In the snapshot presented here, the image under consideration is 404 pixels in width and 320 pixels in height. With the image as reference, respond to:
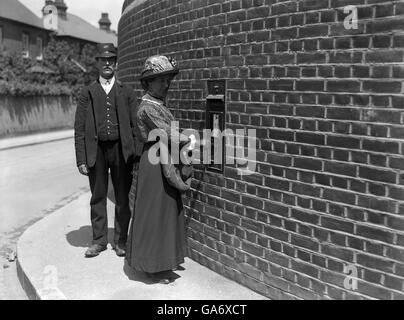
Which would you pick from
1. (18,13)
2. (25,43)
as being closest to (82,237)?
(18,13)

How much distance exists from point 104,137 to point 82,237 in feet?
4.86

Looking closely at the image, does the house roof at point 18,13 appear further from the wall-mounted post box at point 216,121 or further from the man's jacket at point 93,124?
the wall-mounted post box at point 216,121

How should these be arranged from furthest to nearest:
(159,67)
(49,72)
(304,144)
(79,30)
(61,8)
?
(79,30)
(61,8)
(49,72)
(159,67)
(304,144)

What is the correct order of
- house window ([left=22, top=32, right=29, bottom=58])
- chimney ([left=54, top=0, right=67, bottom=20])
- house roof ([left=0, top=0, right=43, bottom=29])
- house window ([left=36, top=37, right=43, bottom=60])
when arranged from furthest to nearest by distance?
chimney ([left=54, top=0, right=67, bottom=20]), house window ([left=36, top=37, right=43, bottom=60]), house window ([left=22, top=32, right=29, bottom=58]), house roof ([left=0, top=0, right=43, bottom=29])

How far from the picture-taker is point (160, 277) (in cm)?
405

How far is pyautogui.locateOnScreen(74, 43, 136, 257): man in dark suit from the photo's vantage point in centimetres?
463

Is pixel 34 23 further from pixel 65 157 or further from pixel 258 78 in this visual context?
pixel 258 78

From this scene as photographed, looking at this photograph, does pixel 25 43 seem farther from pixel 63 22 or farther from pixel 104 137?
pixel 104 137

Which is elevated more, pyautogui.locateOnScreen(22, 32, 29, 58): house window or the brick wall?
pyautogui.locateOnScreen(22, 32, 29, 58): house window

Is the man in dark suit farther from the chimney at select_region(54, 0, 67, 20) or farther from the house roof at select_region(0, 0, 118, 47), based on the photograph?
the chimney at select_region(54, 0, 67, 20)

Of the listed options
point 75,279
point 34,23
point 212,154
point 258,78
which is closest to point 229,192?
point 212,154

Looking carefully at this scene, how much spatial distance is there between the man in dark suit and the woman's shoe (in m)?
0.78

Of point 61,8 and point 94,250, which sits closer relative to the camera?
point 94,250

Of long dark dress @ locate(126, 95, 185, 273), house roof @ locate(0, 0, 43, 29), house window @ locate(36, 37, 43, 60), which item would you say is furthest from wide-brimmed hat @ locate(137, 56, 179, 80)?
house window @ locate(36, 37, 43, 60)
